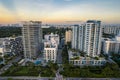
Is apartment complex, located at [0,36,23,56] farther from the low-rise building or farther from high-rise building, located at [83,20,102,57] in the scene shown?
high-rise building, located at [83,20,102,57]

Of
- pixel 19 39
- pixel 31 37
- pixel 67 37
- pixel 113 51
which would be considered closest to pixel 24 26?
pixel 31 37

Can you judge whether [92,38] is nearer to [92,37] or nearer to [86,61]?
[92,37]

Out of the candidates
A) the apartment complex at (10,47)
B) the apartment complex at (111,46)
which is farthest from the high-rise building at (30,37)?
the apartment complex at (111,46)

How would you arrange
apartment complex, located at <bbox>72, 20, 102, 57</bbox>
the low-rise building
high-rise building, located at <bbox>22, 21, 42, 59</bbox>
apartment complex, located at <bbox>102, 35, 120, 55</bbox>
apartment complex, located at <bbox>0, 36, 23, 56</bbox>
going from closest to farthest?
the low-rise building → apartment complex, located at <bbox>72, 20, 102, 57</bbox> → high-rise building, located at <bbox>22, 21, 42, 59</bbox> → apartment complex, located at <bbox>0, 36, 23, 56</bbox> → apartment complex, located at <bbox>102, 35, 120, 55</bbox>

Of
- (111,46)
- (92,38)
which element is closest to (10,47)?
(92,38)

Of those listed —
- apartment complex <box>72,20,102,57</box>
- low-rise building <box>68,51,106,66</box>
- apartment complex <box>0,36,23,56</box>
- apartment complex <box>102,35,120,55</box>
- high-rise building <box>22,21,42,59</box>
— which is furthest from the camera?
apartment complex <box>102,35,120,55</box>

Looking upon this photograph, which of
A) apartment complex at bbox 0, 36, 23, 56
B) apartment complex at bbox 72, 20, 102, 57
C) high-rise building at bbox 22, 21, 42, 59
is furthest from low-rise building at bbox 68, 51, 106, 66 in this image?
apartment complex at bbox 0, 36, 23, 56

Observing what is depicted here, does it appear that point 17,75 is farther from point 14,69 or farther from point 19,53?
point 19,53

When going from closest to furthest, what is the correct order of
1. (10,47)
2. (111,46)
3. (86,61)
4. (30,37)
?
(86,61) < (30,37) < (10,47) < (111,46)

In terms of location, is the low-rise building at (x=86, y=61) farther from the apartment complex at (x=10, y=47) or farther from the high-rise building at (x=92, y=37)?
the apartment complex at (x=10, y=47)

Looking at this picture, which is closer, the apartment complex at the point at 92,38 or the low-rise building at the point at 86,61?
the low-rise building at the point at 86,61

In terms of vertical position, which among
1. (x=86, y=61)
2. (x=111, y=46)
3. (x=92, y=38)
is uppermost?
(x=92, y=38)
